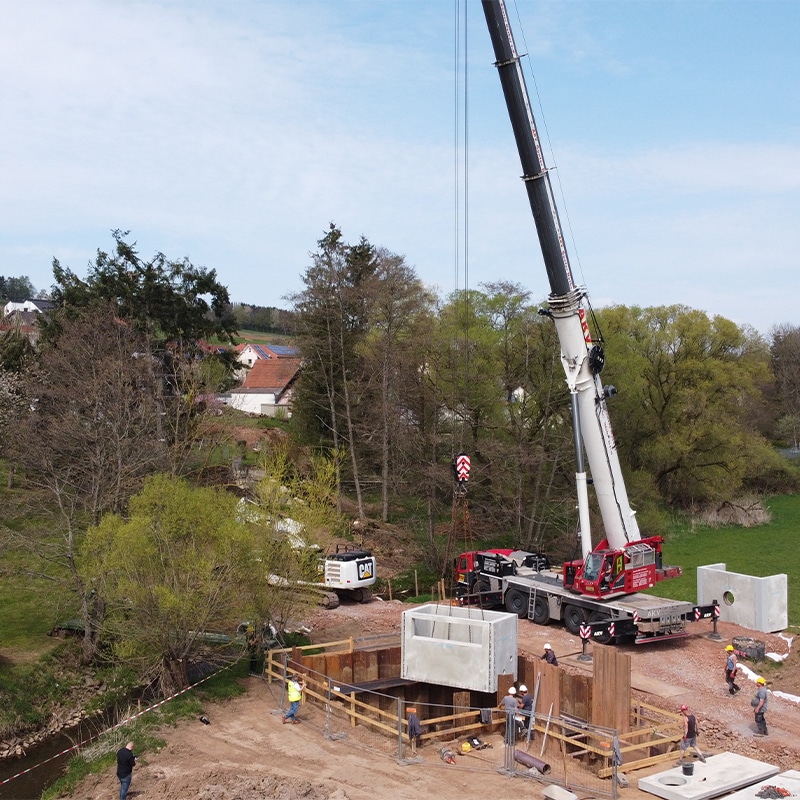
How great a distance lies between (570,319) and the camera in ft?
72.3

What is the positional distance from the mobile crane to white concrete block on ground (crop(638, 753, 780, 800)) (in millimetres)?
6398

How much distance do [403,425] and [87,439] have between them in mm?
14410

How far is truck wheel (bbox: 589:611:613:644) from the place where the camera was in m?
21.4

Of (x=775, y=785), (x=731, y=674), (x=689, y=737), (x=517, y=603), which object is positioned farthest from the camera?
(x=517, y=603)

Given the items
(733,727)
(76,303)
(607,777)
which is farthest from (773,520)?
(76,303)

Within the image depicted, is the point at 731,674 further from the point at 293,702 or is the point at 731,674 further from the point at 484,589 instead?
the point at 293,702

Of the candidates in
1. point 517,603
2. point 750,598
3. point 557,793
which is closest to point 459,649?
point 557,793

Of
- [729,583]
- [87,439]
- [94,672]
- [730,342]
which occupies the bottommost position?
[94,672]

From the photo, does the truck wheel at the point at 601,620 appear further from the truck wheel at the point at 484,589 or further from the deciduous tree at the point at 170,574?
the deciduous tree at the point at 170,574

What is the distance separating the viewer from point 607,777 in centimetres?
1514

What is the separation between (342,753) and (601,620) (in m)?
8.69

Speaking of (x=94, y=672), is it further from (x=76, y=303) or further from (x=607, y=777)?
(x=76, y=303)

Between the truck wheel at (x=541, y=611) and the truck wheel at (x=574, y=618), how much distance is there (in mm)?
696

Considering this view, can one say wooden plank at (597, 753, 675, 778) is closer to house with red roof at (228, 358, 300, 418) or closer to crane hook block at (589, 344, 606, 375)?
crane hook block at (589, 344, 606, 375)
